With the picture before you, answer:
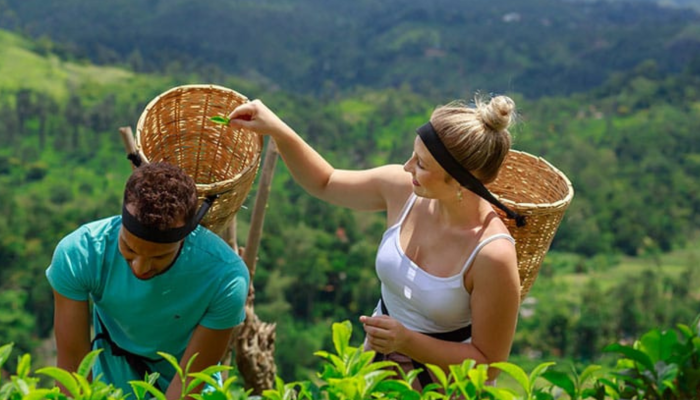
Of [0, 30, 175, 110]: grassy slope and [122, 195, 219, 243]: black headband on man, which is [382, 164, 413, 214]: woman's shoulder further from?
[0, 30, 175, 110]: grassy slope

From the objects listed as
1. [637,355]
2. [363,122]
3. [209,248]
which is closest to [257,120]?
[209,248]

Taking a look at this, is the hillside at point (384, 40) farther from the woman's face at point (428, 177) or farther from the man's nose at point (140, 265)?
the man's nose at point (140, 265)

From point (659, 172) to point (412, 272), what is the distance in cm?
4900

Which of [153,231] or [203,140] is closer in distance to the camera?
[153,231]

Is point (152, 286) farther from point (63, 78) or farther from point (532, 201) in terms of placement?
point (63, 78)

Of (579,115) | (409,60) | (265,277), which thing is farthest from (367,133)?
(409,60)

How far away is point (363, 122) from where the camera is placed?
53250mm

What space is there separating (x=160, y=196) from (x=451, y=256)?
67cm

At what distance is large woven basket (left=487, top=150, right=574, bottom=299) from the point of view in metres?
2.16

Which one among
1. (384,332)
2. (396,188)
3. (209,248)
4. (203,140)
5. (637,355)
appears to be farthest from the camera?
(203,140)

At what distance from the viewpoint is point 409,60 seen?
79.6 m

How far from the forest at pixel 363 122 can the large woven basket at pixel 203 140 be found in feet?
2.58

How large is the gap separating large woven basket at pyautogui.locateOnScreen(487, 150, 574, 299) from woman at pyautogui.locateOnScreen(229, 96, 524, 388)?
100 mm

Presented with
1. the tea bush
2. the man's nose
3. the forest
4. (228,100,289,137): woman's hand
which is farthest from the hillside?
the tea bush
